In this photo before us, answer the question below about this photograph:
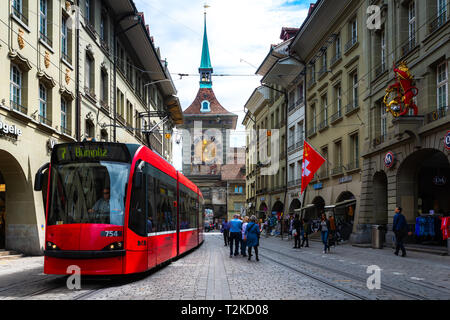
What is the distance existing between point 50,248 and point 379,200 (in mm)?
19371

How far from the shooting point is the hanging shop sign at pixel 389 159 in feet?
76.7

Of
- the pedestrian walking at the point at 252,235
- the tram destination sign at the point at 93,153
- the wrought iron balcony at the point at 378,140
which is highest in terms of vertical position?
the wrought iron balcony at the point at 378,140

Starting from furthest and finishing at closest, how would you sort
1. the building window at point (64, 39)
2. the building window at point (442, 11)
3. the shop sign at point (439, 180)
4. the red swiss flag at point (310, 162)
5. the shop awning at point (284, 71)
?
the shop awning at point (284, 71) → the red swiss flag at point (310, 162) → the shop sign at point (439, 180) → the building window at point (64, 39) → the building window at point (442, 11)

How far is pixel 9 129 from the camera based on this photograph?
57.3 feet

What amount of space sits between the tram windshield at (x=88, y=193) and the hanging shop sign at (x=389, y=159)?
1529 cm

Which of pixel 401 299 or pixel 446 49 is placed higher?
pixel 446 49

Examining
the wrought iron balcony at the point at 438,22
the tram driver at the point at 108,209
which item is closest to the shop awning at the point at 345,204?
the wrought iron balcony at the point at 438,22

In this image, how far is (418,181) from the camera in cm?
2497

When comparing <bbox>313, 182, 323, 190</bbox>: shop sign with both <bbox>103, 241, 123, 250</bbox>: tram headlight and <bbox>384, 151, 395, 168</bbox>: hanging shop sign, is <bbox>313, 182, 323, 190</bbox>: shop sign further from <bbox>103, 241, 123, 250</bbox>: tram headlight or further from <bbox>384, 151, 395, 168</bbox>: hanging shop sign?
<bbox>103, 241, 123, 250</bbox>: tram headlight

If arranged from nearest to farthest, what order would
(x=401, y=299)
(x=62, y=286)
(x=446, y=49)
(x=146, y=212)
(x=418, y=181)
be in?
1. (x=401, y=299)
2. (x=62, y=286)
3. (x=146, y=212)
4. (x=446, y=49)
5. (x=418, y=181)

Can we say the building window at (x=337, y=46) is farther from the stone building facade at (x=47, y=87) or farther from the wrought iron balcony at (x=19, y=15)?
the wrought iron balcony at (x=19, y=15)

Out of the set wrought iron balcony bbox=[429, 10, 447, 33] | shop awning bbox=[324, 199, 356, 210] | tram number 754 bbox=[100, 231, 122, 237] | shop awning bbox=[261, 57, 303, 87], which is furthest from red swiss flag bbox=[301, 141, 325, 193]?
tram number 754 bbox=[100, 231, 122, 237]
